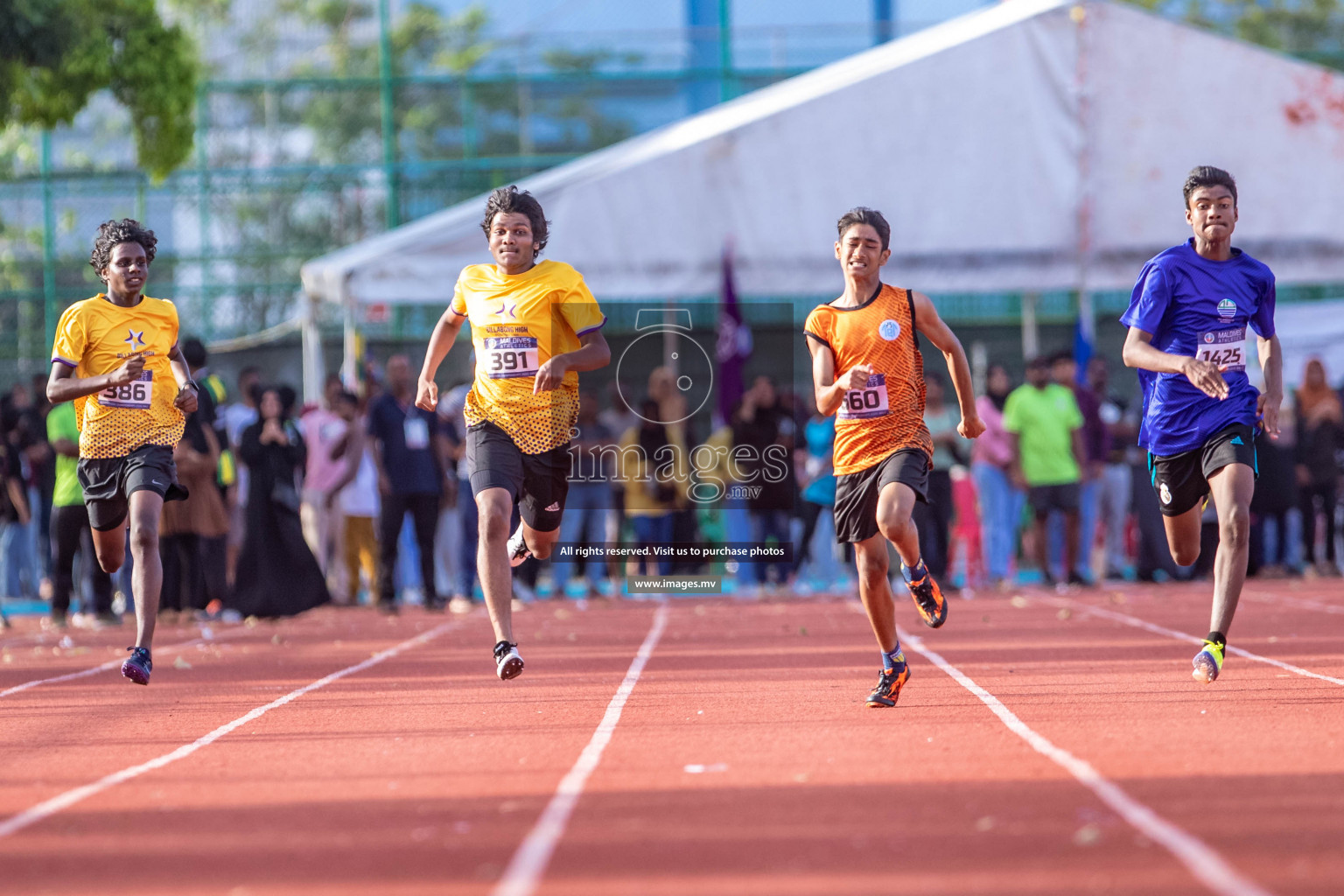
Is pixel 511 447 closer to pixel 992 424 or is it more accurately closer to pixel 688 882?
pixel 688 882

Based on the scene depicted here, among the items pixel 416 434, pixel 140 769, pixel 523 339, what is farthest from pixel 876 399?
pixel 416 434

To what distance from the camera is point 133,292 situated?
8688 mm

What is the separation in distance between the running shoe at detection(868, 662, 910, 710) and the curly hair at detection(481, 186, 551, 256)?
2.57 metres

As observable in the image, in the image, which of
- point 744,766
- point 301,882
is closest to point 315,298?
point 744,766

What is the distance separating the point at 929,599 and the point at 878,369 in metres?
1.08

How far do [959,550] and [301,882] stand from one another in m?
14.7

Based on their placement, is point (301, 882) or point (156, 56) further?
point (156, 56)

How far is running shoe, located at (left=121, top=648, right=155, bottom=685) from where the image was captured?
307 inches

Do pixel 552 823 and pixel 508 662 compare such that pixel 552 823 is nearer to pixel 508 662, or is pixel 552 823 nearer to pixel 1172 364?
pixel 508 662

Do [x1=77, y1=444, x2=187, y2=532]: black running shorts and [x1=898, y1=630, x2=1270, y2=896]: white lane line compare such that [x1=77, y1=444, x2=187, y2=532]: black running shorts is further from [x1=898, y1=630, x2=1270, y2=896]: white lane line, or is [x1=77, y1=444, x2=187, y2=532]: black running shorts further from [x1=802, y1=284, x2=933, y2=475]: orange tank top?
[x1=898, y1=630, x2=1270, y2=896]: white lane line

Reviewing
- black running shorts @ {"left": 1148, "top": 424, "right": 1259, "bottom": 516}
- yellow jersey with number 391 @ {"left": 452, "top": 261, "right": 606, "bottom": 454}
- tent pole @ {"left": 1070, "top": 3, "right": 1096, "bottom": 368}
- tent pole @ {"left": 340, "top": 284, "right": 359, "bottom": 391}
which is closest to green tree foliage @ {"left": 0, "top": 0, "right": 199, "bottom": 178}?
tent pole @ {"left": 340, "top": 284, "right": 359, "bottom": 391}

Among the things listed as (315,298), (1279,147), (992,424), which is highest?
(1279,147)

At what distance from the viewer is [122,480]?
27.8 feet

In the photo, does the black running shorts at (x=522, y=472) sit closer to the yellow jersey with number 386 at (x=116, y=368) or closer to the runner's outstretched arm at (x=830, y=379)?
the runner's outstretched arm at (x=830, y=379)
